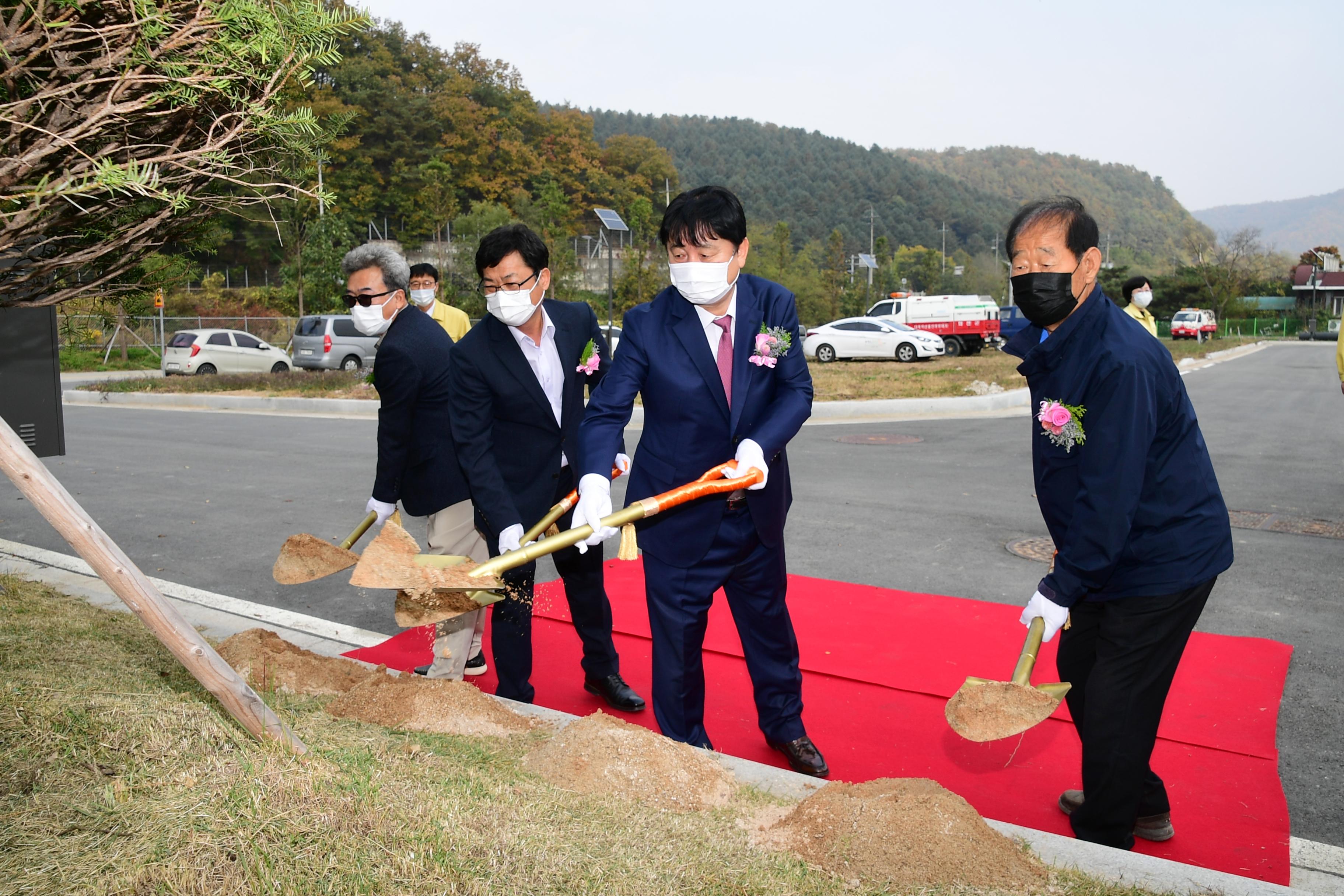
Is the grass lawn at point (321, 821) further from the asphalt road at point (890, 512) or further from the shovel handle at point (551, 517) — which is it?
the asphalt road at point (890, 512)

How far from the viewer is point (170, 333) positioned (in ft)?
123

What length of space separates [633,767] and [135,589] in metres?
1.44

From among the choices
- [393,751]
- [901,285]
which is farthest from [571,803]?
[901,285]

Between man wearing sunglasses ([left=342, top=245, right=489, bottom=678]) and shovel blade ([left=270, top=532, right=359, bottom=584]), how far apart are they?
25cm

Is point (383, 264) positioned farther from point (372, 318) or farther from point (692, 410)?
point (692, 410)

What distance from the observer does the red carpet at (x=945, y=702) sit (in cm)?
322

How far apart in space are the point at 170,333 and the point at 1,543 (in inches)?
1345

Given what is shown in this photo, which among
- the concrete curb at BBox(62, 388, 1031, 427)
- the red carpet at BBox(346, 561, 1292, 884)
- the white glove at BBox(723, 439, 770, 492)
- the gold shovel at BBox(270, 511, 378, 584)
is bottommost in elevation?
the red carpet at BBox(346, 561, 1292, 884)

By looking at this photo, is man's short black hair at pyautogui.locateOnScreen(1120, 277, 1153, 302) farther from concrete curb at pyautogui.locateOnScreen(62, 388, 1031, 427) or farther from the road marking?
the road marking

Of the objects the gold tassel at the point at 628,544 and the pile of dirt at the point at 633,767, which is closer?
the pile of dirt at the point at 633,767

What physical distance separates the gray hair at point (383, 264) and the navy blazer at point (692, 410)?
135cm

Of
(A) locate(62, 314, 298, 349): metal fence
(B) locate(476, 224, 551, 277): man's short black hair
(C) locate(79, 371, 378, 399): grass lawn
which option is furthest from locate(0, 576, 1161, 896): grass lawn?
(A) locate(62, 314, 298, 349): metal fence

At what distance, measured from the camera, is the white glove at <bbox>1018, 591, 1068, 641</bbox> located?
2793mm

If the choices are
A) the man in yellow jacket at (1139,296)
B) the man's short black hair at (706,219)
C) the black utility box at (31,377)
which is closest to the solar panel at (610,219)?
the man in yellow jacket at (1139,296)
